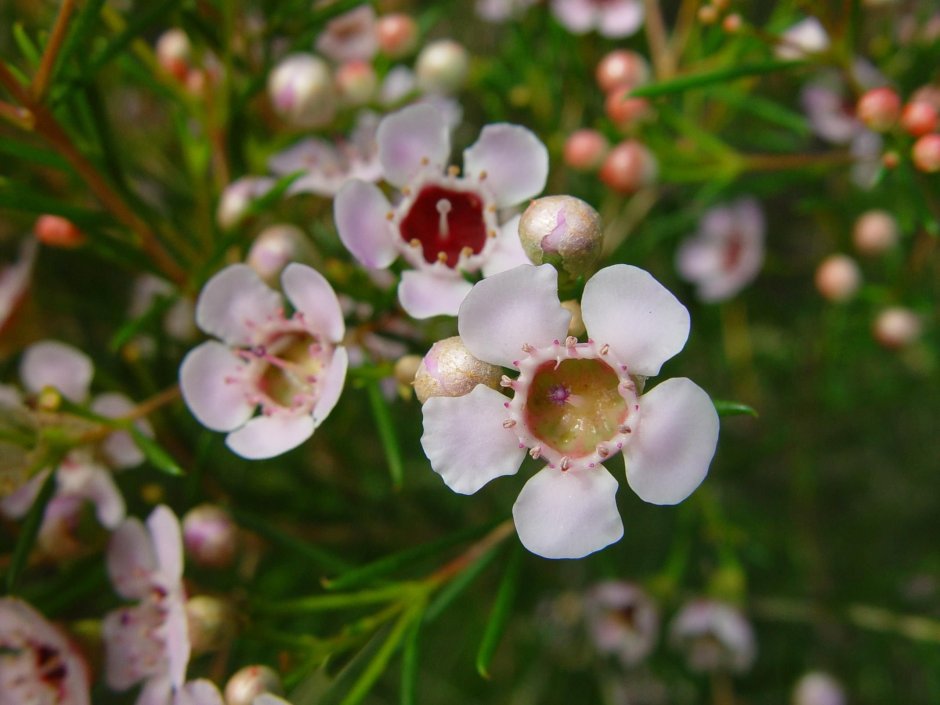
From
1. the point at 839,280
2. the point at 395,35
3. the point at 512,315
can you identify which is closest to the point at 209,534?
the point at 512,315

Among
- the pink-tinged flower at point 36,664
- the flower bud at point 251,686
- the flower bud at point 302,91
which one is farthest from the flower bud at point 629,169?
the pink-tinged flower at point 36,664

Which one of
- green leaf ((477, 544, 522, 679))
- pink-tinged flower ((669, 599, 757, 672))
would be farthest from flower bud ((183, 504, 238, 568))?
pink-tinged flower ((669, 599, 757, 672))

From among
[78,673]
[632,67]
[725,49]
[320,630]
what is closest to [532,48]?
[632,67]

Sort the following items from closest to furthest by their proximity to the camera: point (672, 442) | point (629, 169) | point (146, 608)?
point (672, 442), point (146, 608), point (629, 169)

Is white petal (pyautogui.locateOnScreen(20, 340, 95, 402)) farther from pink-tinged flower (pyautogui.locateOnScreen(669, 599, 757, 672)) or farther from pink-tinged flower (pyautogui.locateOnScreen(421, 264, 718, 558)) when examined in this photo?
pink-tinged flower (pyautogui.locateOnScreen(669, 599, 757, 672))

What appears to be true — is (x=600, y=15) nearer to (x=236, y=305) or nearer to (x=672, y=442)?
(x=236, y=305)

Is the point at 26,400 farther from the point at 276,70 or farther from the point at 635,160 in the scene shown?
the point at 635,160

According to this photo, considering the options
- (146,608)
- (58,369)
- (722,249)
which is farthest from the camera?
(722,249)
